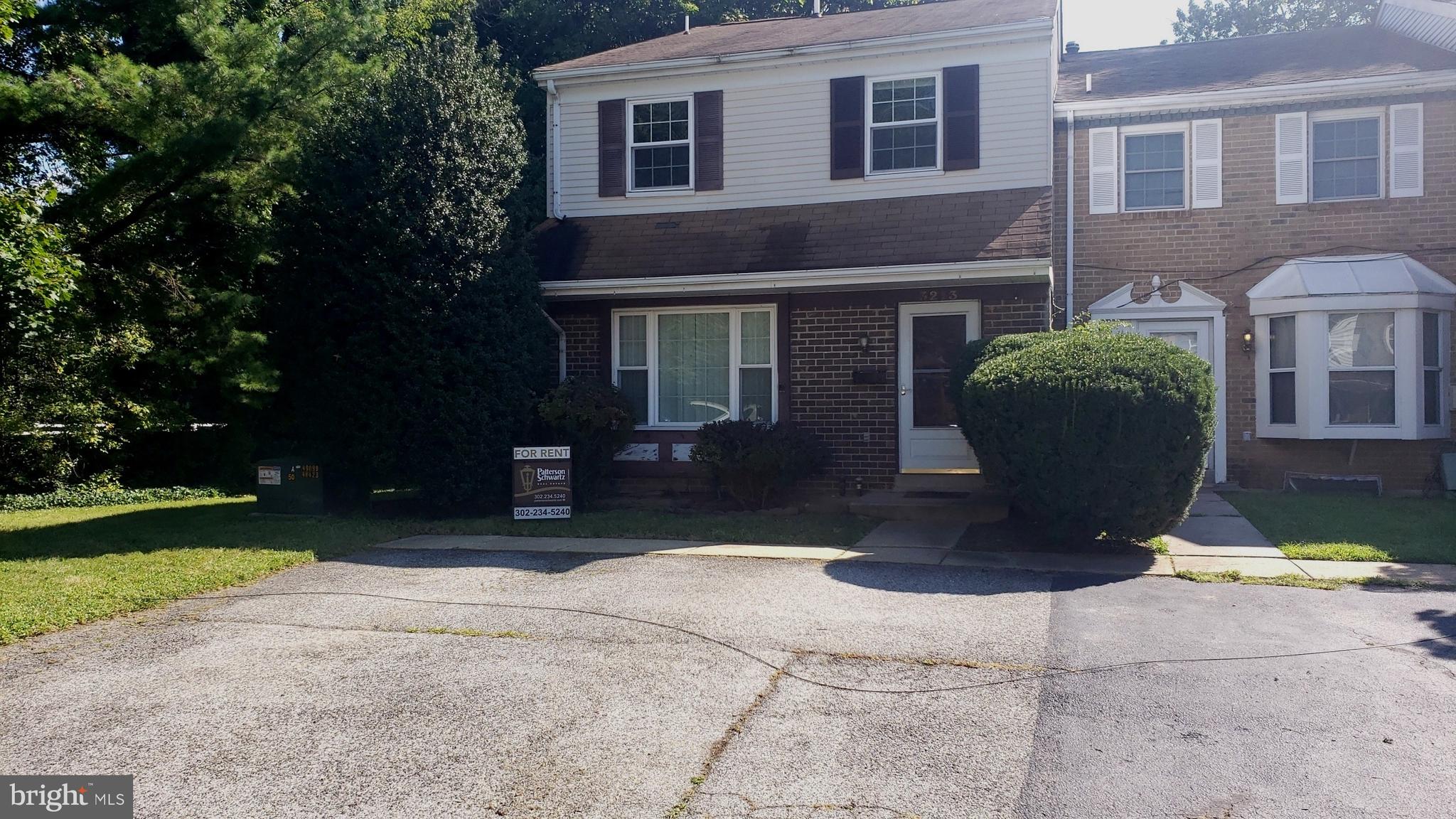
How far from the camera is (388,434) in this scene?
11.3 metres

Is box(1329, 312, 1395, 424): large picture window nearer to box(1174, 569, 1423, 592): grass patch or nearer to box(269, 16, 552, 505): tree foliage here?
box(1174, 569, 1423, 592): grass patch

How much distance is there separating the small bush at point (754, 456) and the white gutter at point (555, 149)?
454 cm

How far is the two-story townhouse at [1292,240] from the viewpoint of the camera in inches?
521

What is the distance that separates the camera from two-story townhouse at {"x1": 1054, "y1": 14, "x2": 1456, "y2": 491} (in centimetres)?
1323

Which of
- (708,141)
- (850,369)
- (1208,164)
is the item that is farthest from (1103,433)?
(708,141)

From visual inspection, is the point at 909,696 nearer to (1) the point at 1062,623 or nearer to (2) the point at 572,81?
(1) the point at 1062,623

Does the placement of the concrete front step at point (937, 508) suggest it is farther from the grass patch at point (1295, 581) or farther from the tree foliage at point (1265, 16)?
the tree foliage at point (1265, 16)

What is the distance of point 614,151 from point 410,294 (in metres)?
4.49

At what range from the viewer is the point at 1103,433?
28.2 feet

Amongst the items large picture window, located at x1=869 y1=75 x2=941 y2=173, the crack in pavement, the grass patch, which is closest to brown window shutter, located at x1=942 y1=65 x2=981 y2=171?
large picture window, located at x1=869 y1=75 x2=941 y2=173

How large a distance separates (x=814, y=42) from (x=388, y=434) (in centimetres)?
752

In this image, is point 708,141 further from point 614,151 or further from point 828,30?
point 828,30

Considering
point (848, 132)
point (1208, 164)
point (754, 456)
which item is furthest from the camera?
point (1208, 164)

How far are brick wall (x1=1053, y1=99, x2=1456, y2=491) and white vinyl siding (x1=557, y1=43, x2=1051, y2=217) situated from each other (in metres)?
1.99
